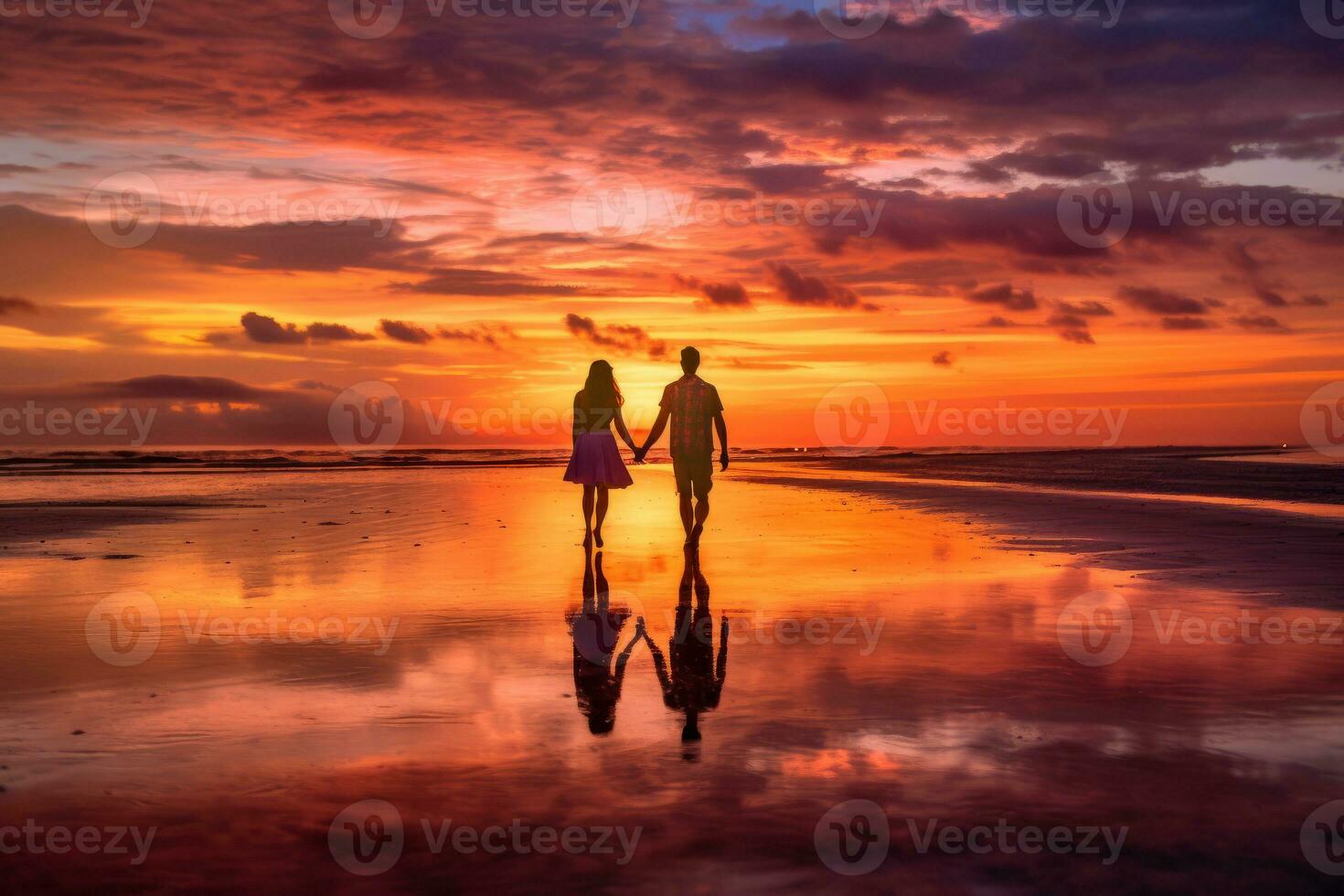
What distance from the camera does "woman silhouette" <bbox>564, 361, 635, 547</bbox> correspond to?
16594 mm

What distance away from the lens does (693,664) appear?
7.84m

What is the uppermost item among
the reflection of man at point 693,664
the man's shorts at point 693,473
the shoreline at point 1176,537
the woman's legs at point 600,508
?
the man's shorts at point 693,473

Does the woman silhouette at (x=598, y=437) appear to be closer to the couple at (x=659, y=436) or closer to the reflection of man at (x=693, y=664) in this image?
the couple at (x=659, y=436)

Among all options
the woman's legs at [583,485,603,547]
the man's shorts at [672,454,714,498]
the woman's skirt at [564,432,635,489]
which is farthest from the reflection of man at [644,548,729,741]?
the woman's skirt at [564,432,635,489]

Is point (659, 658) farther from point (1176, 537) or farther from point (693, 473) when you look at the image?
point (1176, 537)

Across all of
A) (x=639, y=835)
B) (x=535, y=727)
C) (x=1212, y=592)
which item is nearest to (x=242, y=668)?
(x=535, y=727)

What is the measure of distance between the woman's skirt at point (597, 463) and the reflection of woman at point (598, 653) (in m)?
4.46

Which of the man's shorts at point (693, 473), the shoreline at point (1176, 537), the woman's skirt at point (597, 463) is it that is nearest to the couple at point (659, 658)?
the man's shorts at point (693, 473)

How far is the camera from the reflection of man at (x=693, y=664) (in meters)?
6.61

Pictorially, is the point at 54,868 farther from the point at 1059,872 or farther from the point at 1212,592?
the point at 1212,592

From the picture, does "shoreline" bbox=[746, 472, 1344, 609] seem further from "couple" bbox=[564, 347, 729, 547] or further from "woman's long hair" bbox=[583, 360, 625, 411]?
"woman's long hair" bbox=[583, 360, 625, 411]

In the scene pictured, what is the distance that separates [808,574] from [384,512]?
12217 mm

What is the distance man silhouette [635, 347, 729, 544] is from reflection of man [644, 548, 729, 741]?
460cm

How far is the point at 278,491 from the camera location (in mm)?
30922
